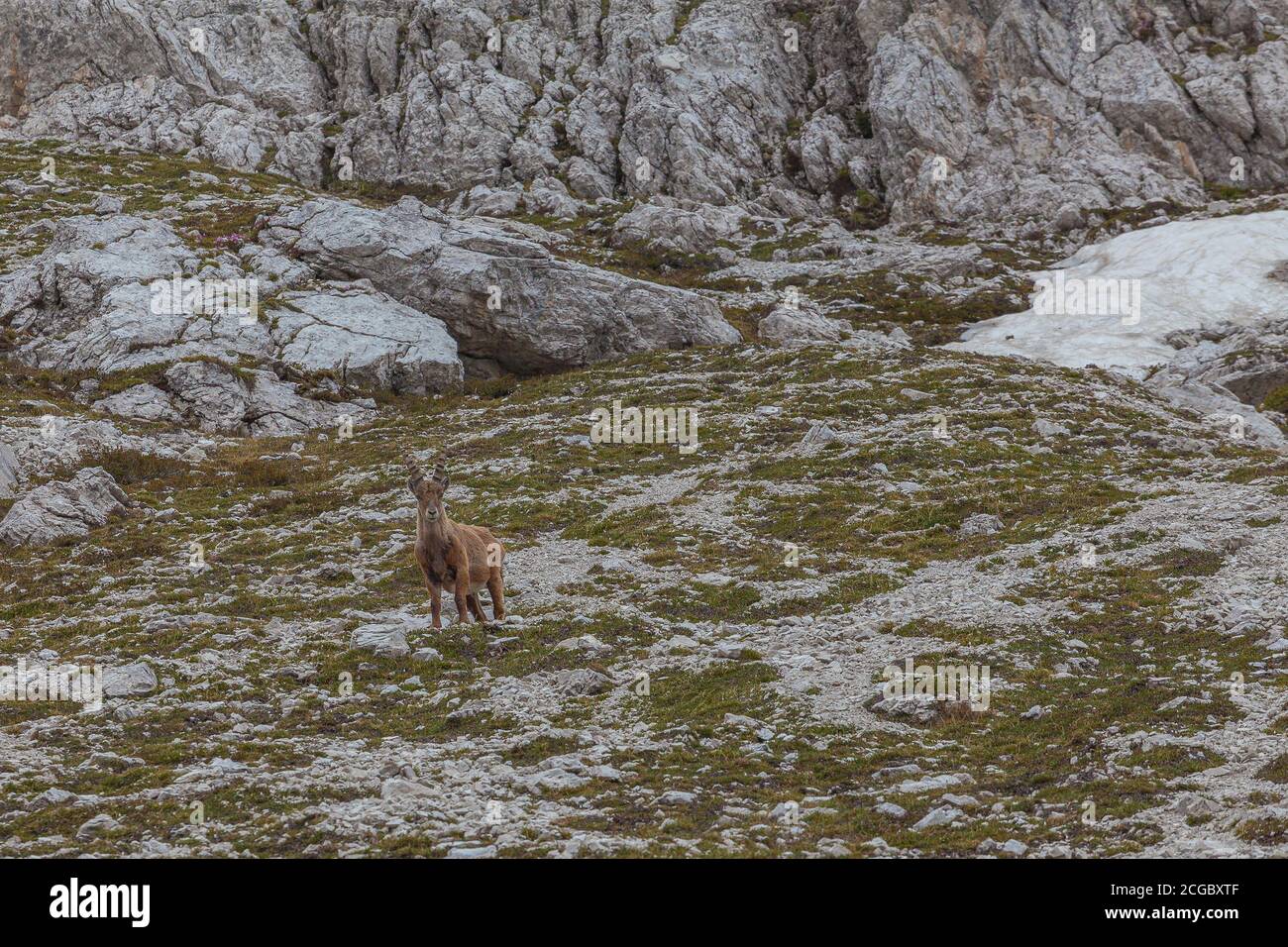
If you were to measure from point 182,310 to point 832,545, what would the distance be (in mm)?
43459

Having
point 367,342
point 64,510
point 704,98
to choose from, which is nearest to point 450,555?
point 64,510

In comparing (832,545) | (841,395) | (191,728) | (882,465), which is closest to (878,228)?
(841,395)

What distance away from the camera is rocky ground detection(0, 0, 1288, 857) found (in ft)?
50.0

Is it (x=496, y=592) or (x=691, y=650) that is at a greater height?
(x=496, y=592)

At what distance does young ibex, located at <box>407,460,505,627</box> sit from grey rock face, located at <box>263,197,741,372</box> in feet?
127

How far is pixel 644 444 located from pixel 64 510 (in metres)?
23.1

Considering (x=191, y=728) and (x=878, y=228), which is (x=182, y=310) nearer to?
(x=191, y=728)

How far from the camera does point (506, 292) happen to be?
62000 mm

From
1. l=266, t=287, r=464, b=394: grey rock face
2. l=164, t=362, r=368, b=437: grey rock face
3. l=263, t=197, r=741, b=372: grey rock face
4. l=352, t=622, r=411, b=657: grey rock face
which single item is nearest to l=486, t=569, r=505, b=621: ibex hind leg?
l=352, t=622, r=411, b=657: grey rock face

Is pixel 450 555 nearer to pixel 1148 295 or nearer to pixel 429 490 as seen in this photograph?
pixel 429 490

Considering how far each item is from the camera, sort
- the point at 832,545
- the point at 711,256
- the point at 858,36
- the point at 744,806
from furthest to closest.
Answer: the point at 858,36
the point at 711,256
the point at 832,545
the point at 744,806

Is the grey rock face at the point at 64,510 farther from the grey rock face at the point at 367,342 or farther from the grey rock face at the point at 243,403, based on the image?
the grey rock face at the point at 367,342

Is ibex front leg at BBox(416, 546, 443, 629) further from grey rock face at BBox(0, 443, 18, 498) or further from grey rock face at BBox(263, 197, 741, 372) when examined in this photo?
grey rock face at BBox(263, 197, 741, 372)
